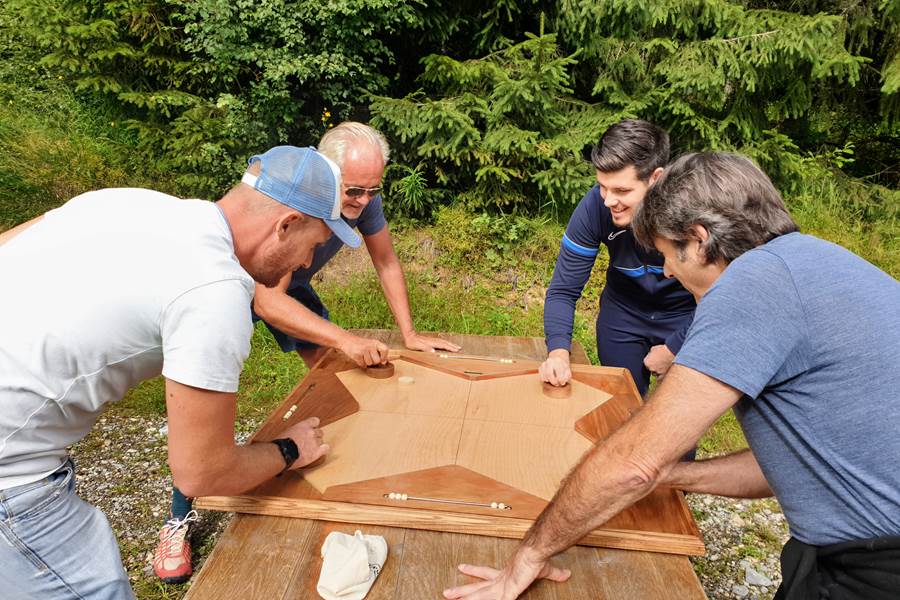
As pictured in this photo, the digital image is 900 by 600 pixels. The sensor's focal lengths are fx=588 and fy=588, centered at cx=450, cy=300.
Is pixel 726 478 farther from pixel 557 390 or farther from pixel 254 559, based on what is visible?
pixel 254 559

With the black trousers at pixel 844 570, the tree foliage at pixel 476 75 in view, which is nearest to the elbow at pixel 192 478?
the black trousers at pixel 844 570

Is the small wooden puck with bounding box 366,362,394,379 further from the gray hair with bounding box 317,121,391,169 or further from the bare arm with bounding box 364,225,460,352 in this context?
the gray hair with bounding box 317,121,391,169

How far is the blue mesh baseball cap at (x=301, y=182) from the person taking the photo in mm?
1365

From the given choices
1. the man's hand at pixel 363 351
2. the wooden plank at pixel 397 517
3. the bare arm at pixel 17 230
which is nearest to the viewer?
the bare arm at pixel 17 230

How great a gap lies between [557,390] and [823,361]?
3.93 ft

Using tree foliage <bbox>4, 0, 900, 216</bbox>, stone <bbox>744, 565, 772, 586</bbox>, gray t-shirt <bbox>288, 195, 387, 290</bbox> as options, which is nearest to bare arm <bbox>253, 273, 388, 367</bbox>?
gray t-shirt <bbox>288, 195, 387, 290</bbox>

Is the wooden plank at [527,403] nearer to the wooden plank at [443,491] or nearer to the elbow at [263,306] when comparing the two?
the wooden plank at [443,491]

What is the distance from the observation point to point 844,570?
118cm

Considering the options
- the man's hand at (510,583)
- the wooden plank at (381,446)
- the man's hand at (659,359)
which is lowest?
the man's hand at (659,359)

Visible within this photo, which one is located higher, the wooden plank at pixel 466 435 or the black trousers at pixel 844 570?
the black trousers at pixel 844 570

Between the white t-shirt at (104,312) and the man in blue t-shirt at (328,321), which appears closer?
the white t-shirt at (104,312)

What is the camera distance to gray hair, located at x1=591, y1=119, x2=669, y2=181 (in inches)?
89.0

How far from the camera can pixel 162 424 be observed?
3672 mm

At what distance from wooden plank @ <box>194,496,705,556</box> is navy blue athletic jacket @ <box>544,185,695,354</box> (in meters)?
1.15
